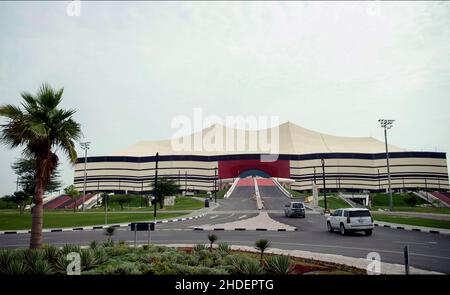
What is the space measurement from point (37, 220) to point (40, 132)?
329 cm

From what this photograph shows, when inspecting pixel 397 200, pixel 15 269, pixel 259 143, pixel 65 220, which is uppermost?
pixel 259 143

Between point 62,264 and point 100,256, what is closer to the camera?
point 62,264

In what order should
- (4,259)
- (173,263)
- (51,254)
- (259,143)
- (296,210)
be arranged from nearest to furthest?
(4,259)
(173,263)
(51,254)
(296,210)
(259,143)

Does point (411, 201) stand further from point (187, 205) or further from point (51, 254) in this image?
point (51, 254)

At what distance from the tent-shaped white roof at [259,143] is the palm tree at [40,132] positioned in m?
138

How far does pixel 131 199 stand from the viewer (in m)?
82.1

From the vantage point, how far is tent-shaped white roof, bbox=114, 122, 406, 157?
158 metres

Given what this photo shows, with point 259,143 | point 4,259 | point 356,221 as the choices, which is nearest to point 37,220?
point 4,259

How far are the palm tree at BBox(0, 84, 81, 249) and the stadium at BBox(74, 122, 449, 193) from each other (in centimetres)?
11725

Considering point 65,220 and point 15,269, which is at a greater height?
point 15,269

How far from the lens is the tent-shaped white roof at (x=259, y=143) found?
158m

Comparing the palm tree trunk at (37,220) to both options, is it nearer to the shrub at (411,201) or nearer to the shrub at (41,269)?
the shrub at (41,269)

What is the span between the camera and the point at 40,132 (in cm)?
1205
